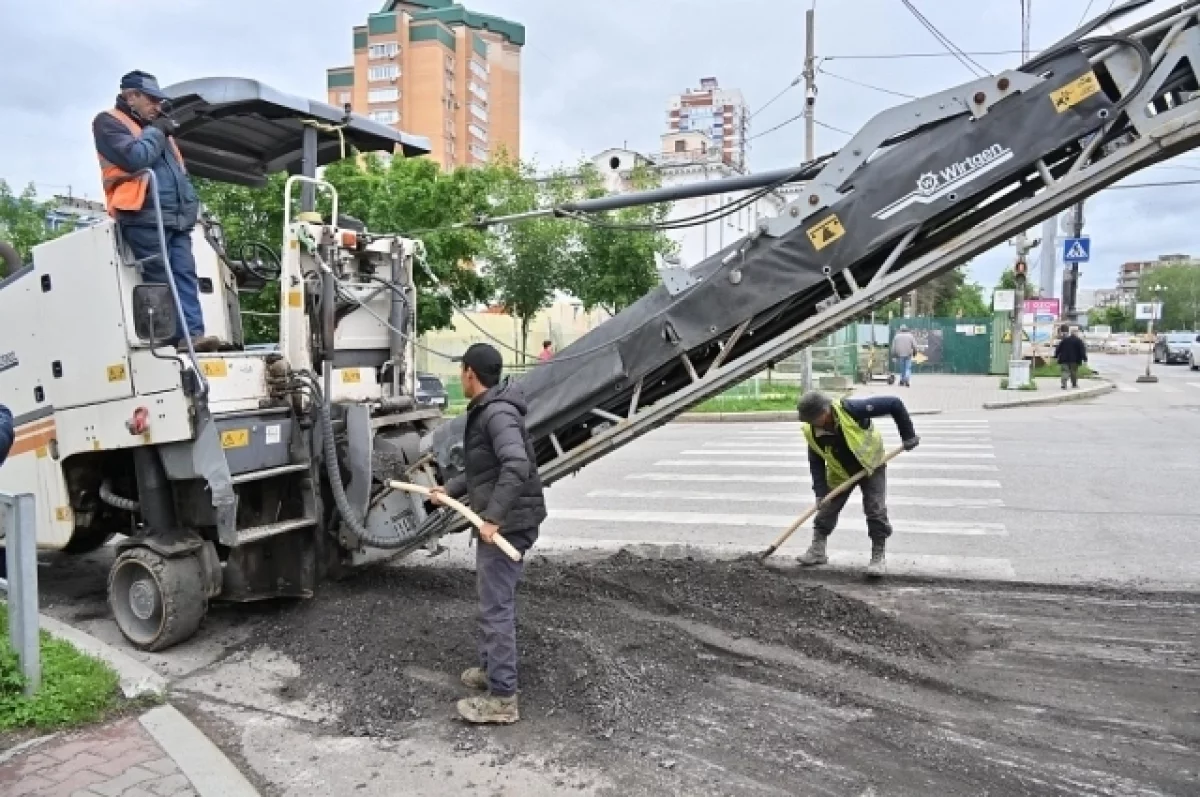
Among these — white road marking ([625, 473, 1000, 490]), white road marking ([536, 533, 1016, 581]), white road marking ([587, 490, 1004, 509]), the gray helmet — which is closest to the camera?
the gray helmet

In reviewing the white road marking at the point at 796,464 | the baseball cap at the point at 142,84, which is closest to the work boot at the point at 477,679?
the baseball cap at the point at 142,84

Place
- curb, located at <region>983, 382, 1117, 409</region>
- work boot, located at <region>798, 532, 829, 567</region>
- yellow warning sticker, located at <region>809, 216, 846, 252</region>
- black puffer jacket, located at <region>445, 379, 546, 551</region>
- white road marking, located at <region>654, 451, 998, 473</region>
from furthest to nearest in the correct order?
curb, located at <region>983, 382, 1117, 409</region> < white road marking, located at <region>654, 451, 998, 473</region> < work boot, located at <region>798, 532, 829, 567</region> < yellow warning sticker, located at <region>809, 216, 846, 252</region> < black puffer jacket, located at <region>445, 379, 546, 551</region>

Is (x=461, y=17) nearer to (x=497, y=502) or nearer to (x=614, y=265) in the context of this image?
(x=614, y=265)

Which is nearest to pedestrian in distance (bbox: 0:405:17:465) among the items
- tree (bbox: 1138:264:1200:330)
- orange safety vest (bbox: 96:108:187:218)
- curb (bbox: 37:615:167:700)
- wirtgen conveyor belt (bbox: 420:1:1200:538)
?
curb (bbox: 37:615:167:700)

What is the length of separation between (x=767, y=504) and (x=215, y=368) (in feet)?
19.4

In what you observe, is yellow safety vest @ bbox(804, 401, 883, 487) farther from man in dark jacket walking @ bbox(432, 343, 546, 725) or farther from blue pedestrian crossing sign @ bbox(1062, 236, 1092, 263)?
blue pedestrian crossing sign @ bbox(1062, 236, 1092, 263)

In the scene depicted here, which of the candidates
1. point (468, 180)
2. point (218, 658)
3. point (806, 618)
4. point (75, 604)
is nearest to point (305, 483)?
point (218, 658)

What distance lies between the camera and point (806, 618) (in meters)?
5.36

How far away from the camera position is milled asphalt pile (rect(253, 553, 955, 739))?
432 centimetres

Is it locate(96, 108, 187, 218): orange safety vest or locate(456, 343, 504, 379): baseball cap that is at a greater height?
locate(96, 108, 187, 218): orange safety vest

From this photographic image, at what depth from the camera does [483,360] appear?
4.24m

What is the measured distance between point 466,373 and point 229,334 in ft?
8.83

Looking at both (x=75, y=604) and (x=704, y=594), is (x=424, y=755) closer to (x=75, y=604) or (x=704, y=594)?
(x=704, y=594)

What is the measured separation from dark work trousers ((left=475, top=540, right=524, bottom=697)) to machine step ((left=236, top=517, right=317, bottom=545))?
164cm
